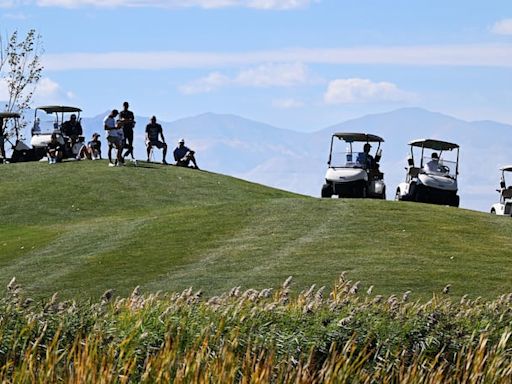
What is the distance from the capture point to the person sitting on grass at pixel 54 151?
54688 millimetres

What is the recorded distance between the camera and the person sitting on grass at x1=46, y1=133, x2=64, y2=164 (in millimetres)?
54688

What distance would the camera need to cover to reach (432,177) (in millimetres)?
46156

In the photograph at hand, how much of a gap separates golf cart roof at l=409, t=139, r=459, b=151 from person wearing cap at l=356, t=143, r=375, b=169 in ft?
9.83

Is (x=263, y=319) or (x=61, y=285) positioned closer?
(x=263, y=319)

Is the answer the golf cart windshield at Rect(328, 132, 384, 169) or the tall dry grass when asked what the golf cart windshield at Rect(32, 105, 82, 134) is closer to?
the golf cart windshield at Rect(328, 132, 384, 169)

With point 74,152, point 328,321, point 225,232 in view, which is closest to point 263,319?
point 328,321

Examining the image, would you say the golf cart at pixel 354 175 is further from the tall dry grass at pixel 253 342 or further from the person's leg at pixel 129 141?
the tall dry grass at pixel 253 342

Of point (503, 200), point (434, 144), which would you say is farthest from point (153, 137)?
point (503, 200)

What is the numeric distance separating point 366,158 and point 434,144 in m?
3.95

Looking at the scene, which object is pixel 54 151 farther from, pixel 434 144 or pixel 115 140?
pixel 434 144

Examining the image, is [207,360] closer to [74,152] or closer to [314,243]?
[314,243]

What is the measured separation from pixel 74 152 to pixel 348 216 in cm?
2569

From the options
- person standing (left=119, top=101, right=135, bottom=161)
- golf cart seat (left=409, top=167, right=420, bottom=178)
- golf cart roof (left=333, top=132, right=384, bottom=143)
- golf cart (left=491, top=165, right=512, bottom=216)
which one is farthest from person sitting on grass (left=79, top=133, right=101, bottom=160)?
golf cart (left=491, top=165, right=512, bottom=216)

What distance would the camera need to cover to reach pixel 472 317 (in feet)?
49.0
